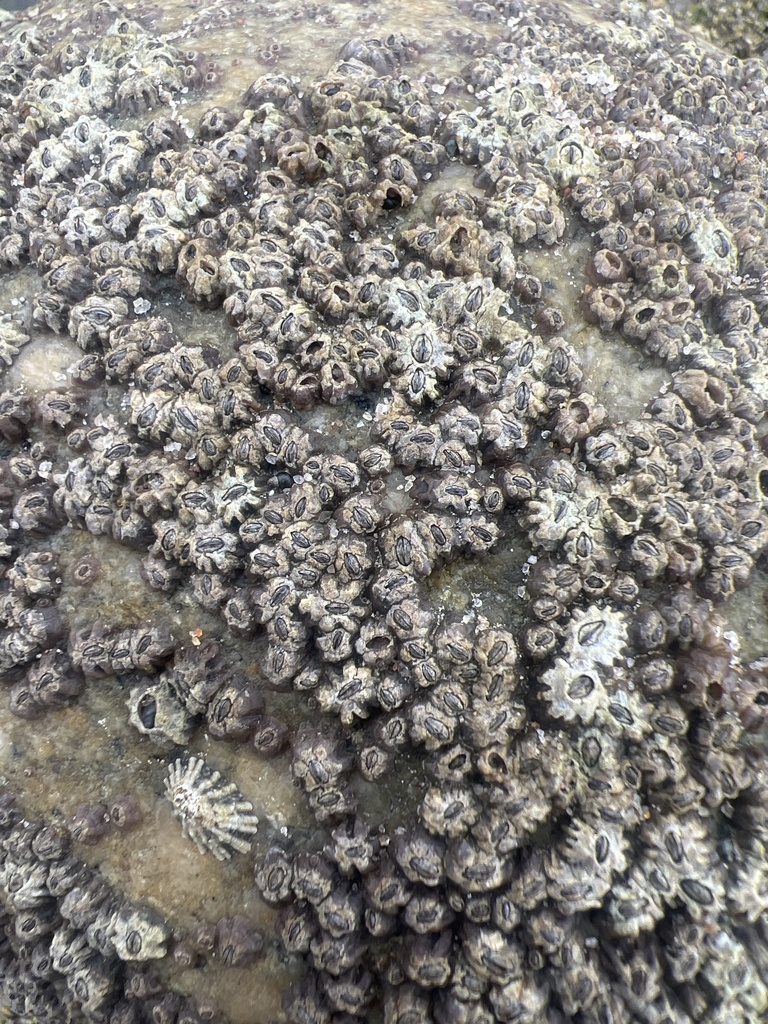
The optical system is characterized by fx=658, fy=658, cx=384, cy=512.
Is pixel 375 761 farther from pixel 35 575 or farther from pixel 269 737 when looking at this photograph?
pixel 35 575

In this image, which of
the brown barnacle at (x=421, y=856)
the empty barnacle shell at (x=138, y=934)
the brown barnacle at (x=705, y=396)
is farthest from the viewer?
the brown barnacle at (x=705, y=396)

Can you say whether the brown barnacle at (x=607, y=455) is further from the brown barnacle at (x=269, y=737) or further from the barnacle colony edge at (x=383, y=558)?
the brown barnacle at (x=269, y=737)

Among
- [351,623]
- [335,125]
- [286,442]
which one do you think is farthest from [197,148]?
[351,623]

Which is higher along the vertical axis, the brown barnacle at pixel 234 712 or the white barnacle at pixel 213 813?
the brown barnacle at pixel 234 712

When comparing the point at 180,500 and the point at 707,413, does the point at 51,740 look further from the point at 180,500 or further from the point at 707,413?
the point at 707,413

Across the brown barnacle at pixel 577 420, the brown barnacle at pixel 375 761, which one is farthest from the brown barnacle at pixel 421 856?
the brown barnacle at pixel 577 420

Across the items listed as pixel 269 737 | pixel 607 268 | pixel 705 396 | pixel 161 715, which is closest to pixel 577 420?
pixel 705 396

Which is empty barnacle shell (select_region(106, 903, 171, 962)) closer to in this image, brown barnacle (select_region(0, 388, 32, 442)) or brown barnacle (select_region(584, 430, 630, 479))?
brown barnacle (select_region(0, 388, 32, 442))
